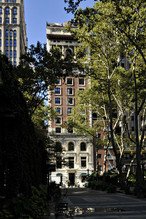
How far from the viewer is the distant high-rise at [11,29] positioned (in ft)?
346

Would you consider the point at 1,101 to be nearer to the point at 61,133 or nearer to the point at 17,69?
the point at 17,69

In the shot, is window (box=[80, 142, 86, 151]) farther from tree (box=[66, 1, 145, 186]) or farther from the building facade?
tree (box=[66, 1, 145, 186])

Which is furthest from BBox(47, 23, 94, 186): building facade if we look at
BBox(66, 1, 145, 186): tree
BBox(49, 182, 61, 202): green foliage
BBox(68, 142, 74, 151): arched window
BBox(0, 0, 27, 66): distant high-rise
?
BBox(0, 0, 27, 66): distant high-rise

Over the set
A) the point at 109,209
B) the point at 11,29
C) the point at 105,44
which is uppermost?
the point at 11,29

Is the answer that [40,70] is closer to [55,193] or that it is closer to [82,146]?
[55,193]

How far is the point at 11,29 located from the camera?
108 m

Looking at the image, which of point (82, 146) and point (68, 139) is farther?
point (82, 146)

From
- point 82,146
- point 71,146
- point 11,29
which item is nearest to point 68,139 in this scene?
point 71,146

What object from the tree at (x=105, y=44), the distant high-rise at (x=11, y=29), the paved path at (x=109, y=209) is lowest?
the paved path at (x=109, y=209)

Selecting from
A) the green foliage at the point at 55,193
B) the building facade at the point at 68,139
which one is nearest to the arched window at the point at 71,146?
the building facade at the point at 68,139

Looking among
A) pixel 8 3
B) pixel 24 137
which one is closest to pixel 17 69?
pixel 24 137

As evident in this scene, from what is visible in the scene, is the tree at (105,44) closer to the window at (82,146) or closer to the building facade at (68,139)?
the building facade at (68,139)

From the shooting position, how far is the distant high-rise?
105500mm

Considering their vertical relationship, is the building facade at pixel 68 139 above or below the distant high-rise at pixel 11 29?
below
